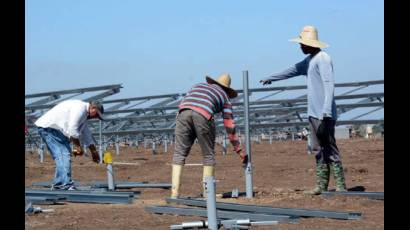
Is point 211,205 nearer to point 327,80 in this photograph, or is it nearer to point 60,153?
point 327,80

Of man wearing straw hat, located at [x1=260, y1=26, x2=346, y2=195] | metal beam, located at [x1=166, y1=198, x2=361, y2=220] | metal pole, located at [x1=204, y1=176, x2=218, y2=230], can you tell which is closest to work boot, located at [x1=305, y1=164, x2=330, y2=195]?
man wearing straw hat, located at [x1=260, y1=26, x2=346, y2=195]

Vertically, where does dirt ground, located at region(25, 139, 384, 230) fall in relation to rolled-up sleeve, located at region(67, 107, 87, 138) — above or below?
below

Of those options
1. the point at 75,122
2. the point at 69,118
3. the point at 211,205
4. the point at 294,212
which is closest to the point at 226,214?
the point at 294,212

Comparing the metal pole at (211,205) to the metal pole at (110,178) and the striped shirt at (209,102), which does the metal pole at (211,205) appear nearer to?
the striped shirt at (209,102)

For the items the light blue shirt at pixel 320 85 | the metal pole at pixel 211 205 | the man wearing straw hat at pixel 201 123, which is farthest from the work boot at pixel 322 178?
the metal pole at pixel 211 205

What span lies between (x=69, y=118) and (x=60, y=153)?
16.9 inches

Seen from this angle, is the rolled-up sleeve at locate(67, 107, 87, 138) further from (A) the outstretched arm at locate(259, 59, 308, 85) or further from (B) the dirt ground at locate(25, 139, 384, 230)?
(A) the outstretched arm at locate(259, 59, 308, 85)

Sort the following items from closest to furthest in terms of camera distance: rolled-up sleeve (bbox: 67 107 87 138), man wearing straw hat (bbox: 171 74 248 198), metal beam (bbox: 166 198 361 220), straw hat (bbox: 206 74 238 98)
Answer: metal beam (bbox: 166 198 361 220)
man wearing straw hat (bbox: 171 74 248 198)
straw hat (bbox: 206 74 238 98)
rolled-up sleeve (bbox: 67 107 87 138)

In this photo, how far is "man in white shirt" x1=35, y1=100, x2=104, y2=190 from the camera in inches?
353

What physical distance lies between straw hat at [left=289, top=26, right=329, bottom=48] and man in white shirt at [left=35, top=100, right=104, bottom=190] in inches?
99.6

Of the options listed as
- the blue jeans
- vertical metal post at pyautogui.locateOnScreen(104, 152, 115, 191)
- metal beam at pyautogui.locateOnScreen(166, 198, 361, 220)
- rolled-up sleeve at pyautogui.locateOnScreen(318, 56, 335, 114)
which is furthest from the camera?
vertical metal post at pyautogui.locateOnScreen(104, 152, 115, 191)

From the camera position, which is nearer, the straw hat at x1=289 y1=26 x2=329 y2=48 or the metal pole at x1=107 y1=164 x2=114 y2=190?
the straw hat at x1=289 y1=26 x2=329 y2=48

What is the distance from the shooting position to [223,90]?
26.9 ft
